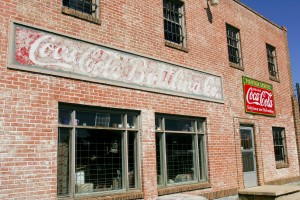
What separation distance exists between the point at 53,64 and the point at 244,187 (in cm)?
834

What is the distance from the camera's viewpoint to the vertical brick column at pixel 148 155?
860 centimetres

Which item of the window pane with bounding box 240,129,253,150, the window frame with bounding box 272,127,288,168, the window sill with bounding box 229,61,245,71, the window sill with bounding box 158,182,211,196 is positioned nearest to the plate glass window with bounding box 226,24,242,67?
the window sill with bounding box 229,61,245,71

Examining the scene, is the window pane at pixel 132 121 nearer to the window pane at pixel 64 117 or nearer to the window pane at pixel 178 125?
the window pane at pixel 178 125

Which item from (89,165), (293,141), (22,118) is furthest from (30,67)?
(293,141)

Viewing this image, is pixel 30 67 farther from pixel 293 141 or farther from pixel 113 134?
pixel 293 141

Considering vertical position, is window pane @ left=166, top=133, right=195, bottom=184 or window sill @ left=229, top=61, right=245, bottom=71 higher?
window sill @ left=229, top=61, right=245, bottom=71

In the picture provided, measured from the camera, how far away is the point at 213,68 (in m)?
11.8

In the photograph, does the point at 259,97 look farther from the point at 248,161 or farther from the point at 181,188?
the point at 181,188

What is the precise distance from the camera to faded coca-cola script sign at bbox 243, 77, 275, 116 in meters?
13.3

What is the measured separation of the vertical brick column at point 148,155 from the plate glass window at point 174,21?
116 inches

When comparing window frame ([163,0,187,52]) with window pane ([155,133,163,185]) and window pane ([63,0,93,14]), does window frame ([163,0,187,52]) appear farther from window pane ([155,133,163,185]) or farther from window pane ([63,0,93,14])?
window pane ([155,133,163,185])

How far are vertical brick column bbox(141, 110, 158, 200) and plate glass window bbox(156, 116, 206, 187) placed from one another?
1.23 ft

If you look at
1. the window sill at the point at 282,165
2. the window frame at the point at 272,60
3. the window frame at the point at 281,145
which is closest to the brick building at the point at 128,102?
the window sill at the point at 282,165

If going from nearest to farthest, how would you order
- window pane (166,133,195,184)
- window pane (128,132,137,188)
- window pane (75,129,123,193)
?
window pane (75,129,123,193) < window pane (128,132,137,188) < window pane (166,133,195,184)
